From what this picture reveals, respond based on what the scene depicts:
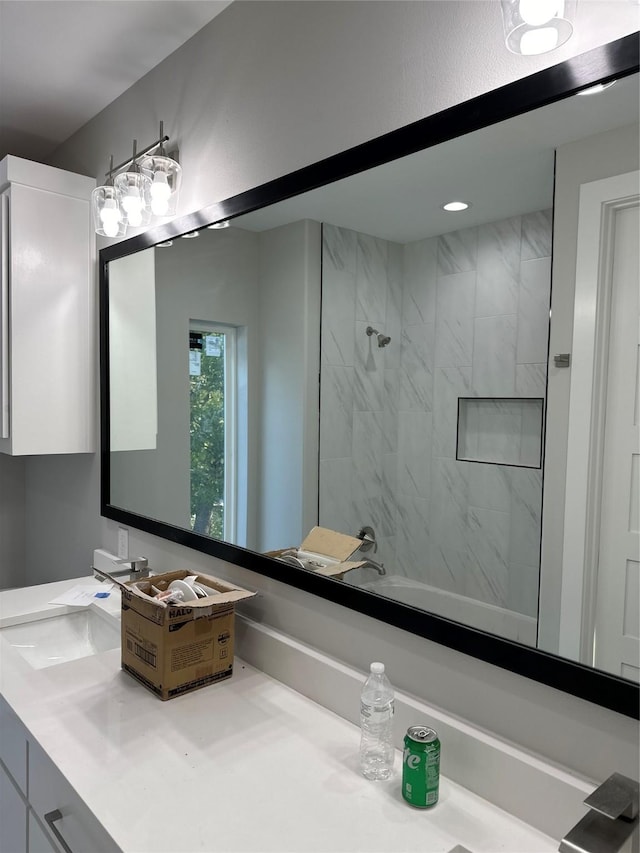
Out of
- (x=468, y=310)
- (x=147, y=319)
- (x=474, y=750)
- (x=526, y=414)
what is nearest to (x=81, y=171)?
(x=147, y=319)

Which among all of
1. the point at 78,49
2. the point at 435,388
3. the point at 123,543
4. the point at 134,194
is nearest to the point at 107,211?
the point at 134,194

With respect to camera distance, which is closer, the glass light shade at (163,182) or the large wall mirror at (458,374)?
the large wall mirror at (458,374)

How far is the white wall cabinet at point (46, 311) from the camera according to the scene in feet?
7.22

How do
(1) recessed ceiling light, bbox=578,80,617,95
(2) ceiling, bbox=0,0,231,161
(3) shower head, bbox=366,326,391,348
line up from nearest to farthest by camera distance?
(1) recessed ceiling light, bbox=578,80,617,95
(3) shower head, bbox=366,326,391,348
(2) ceiling, bbox=0,0,231,161

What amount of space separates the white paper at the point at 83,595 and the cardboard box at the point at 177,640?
0.60m

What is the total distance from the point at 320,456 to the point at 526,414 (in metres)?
0.56

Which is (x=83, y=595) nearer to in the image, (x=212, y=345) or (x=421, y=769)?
(x=212, y=345)

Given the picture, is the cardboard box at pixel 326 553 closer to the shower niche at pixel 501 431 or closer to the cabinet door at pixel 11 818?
the shower niche at pixel 501 431

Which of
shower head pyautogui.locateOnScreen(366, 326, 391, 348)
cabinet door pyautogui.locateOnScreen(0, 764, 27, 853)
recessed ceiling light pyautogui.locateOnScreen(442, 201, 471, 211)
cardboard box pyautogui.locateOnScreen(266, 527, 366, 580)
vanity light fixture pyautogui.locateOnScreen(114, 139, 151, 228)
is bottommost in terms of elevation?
cabinet door pyautogui.locateOnScreen(0, 764, 27, 853)

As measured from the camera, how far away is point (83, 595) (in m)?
2.08

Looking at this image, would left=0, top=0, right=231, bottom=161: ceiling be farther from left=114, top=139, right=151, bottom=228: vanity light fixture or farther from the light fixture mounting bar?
left=114, top=139, right=151, bottom=228: vanity light fixture

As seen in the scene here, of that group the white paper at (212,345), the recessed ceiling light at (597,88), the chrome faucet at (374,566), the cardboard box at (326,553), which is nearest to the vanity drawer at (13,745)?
the cardboard box at (326,553)

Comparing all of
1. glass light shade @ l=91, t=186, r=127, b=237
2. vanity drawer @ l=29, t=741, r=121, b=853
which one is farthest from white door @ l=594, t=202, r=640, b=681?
glass light shade @ l=91, t=186, r=127, b=237

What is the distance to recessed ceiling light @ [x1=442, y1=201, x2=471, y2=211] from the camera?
1.11 m
